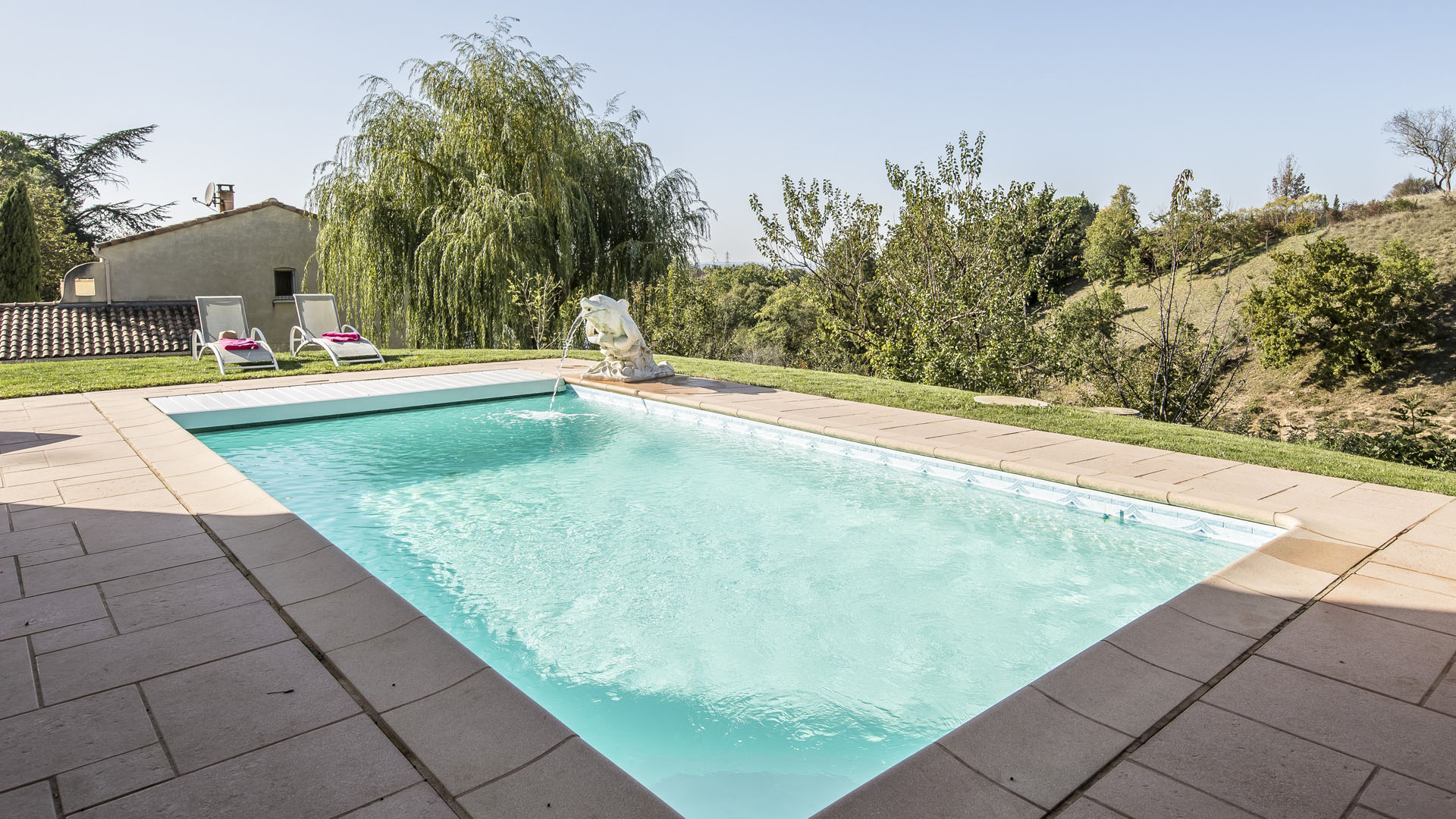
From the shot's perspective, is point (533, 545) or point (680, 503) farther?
point (680, 503)

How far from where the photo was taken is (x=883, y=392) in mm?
6797

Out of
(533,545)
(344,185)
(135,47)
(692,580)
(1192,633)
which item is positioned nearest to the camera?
(1192,633)

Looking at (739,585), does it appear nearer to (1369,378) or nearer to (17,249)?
(1369,378)

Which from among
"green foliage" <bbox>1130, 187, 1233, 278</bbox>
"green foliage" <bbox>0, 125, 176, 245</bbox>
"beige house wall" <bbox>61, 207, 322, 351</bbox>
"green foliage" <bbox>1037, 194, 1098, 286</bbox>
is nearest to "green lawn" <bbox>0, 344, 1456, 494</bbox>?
"green foliage" <bbox>1130, 187, 1233, 278</bbox>

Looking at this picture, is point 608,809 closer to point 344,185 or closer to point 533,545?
point 533,545

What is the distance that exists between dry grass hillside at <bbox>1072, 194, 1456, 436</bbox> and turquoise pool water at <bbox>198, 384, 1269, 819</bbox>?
1163 centimetres

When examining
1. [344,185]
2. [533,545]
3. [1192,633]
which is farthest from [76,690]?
[344,185]

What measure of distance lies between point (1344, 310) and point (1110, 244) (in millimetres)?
8681

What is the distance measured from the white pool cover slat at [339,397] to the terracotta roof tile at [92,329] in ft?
23.9

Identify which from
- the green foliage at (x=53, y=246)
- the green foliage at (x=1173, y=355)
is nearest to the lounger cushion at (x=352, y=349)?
the green foliage at (x=1173, y=355)

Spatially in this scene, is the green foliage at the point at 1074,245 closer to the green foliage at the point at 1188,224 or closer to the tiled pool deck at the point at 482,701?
the green foliage at the point at 1188,224

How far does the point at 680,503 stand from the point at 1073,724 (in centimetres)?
278

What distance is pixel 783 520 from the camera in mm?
4012

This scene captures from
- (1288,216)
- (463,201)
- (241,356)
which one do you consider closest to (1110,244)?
(1288,216)
